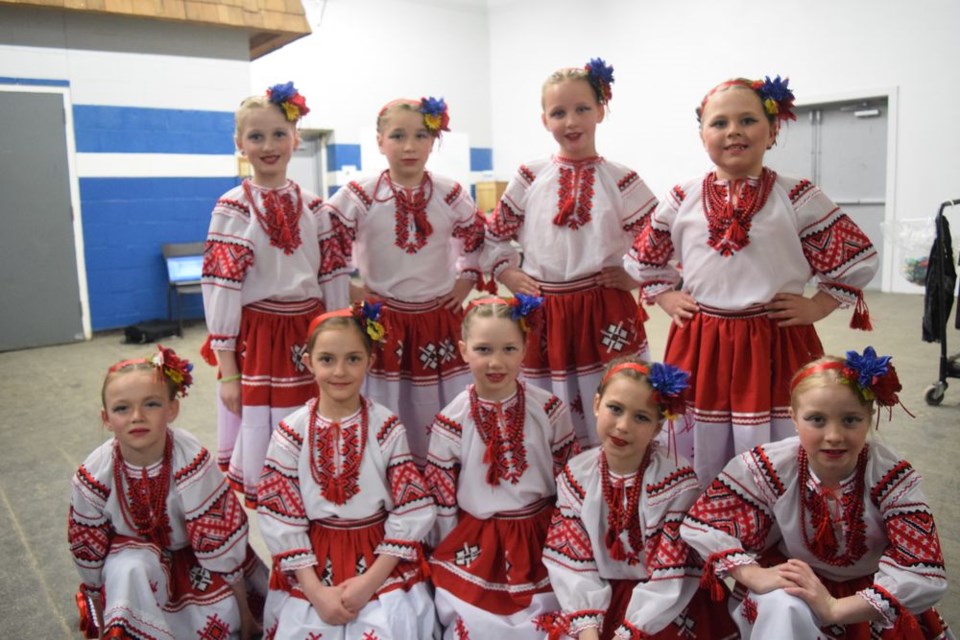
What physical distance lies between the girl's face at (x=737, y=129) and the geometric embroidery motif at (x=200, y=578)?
173 cm

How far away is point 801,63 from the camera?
821cm

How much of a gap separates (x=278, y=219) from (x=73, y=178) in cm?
494

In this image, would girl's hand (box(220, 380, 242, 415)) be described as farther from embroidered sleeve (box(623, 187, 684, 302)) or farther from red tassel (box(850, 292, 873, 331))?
red tassel (box(850, 292, 873, 331))

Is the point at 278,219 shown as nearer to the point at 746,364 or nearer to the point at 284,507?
the point at 284,507

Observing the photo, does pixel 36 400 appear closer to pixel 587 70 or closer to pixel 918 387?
pixel 587 70

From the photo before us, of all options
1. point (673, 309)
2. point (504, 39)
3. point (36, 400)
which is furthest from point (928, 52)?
→ point (36, 400)

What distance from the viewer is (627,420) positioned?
185 centimetres

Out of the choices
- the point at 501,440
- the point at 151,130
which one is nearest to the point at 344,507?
the point at 501,440

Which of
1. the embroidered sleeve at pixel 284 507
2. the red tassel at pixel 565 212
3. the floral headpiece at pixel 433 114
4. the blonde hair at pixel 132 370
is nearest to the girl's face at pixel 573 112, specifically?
the red tassel at pixel 565 212

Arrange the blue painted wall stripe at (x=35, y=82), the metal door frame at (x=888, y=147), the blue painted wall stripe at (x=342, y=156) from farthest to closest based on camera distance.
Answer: the blue painted wall stripe at (x=342, y=156), the metal door frame at (x=888, y=147), the blue painted wall stripe at (x=35, y=82)

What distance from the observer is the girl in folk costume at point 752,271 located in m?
1.96

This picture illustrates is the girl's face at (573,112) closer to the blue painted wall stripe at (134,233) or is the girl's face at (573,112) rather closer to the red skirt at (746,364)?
the red skirt at (746,364)

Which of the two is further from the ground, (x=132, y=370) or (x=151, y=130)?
(x=151, y=130)

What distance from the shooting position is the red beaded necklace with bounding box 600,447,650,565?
1.87 meters
